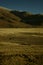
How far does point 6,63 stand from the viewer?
50.8 feet

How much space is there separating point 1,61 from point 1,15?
13537 centimetres

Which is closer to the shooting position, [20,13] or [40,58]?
[40,58]

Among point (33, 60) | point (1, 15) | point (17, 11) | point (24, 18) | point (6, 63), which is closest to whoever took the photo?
point (6, 63)

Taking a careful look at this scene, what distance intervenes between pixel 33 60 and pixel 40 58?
0.84 meters

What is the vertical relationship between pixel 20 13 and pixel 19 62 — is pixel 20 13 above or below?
above

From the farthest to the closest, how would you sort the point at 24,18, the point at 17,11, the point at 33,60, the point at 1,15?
the point at 17,11 → the point at 24,18 → the point at 1,15 → the point at 33,60

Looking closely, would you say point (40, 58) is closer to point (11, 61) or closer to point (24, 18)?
point (11, 61)

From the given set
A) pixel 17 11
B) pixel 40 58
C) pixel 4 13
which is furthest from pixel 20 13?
pixel 40 58

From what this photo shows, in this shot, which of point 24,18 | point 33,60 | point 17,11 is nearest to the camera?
→ point 33,60

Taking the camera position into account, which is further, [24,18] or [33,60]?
[24,18]

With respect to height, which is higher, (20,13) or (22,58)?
(20,13)

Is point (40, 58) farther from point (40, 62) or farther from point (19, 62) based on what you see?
point (19, 62)

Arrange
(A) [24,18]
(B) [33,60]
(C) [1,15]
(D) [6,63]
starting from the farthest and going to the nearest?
1. (A) [24,18]
2. (C) [1,15]
3. (B) [33,60]
4. (D) [6,63]

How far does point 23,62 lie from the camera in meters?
16.1
